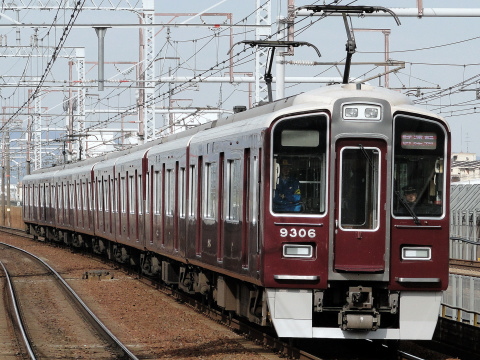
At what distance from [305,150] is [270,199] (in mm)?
616

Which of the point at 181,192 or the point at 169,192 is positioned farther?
the point at 169,192

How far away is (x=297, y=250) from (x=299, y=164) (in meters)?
0.88

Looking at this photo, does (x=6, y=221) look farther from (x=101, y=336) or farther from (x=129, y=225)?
(x=101, y=336)

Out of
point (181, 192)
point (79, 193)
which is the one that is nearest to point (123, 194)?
point (181, 192)

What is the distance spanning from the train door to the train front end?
0.4 inches

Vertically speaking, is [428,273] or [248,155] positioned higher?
[248,155]

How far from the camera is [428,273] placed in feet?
35.1

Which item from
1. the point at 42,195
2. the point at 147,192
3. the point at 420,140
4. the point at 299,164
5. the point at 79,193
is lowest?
the point at 42,195

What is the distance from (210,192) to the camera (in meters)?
13.9

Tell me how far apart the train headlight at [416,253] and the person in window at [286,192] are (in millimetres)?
1206

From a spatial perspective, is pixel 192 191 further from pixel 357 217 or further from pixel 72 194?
pixel 72 194

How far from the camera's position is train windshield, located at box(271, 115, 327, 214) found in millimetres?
10664

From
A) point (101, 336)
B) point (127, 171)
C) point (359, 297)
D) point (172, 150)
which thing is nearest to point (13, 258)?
point (127, 171)

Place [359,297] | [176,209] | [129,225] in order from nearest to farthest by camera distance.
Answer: [359,297] < [176,209] < [129,225]
